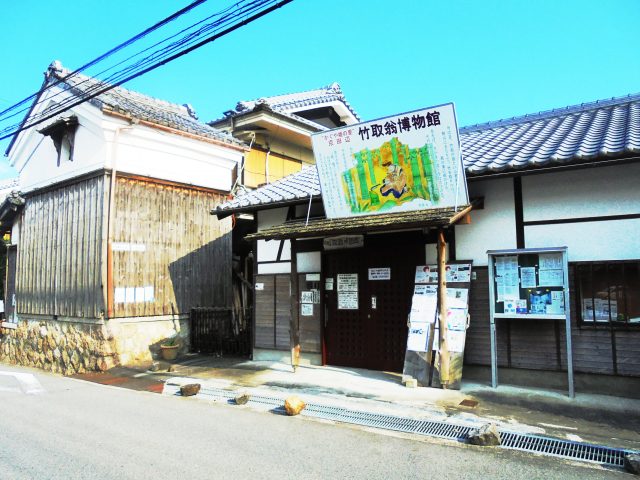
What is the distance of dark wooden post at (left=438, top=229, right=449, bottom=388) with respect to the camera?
7648 millimetres

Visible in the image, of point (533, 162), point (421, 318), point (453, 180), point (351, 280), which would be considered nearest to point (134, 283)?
point (351, 280)

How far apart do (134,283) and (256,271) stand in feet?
11.5

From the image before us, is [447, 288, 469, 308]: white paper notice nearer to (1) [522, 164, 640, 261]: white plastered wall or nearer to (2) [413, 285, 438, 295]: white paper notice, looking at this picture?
(2) [413, 285, 438, 295]: white paper notice

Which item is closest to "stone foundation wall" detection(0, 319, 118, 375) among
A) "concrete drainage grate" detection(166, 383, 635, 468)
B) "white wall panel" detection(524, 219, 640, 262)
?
"concrete drainage grate" detection(166, 383, 635, 468)

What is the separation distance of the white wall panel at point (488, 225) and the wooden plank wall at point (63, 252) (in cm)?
896

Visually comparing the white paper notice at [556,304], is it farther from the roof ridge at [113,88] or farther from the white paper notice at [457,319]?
the roof ridge at [113,88]

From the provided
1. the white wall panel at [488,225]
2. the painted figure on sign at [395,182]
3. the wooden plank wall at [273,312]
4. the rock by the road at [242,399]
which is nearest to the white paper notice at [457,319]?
the white wall panel at [488,225]

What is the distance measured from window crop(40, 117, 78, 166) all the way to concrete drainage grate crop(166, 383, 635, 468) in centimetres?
948

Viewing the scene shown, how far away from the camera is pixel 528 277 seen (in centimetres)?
752

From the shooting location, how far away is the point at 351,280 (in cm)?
980

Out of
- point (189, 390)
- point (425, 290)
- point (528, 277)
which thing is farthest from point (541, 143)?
point (189, 390)

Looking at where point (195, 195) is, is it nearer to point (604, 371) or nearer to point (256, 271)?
point (256, 271)

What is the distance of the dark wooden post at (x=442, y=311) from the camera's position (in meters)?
7.65

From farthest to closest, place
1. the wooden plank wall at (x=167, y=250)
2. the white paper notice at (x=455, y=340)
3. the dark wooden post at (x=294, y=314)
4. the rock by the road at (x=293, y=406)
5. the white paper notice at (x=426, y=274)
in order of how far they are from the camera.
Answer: the wooden plank wall at (x=167, y=250), the dark wooden post at (x=294, y=314), the white paper notice at (x=426, y=274), the white paper notice at (x=455, y=340), the rock by the road at (x=293, y=406)
